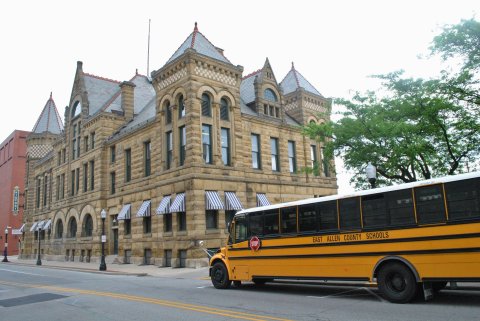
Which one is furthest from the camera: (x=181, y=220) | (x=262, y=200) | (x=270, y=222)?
(x=262, y=200)

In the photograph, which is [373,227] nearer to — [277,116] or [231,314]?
[231,314]

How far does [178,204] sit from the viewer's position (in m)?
25.7

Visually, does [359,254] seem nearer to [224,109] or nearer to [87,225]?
[224,109]

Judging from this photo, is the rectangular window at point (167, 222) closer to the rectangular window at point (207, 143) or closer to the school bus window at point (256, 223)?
the rectangular window at point (207, 143)

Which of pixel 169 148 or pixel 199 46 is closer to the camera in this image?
pixel 169 148

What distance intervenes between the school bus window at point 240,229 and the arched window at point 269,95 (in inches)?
754

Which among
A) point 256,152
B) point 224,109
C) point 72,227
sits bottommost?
point 72,227

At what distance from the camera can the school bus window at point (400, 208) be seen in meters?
10.8

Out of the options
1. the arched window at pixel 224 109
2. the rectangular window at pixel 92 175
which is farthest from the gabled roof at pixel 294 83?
the rectangular window at pixel 92 175

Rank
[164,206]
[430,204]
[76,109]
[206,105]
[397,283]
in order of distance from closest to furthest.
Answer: [430,204] < [397,283] < [164,206] < [206,105] < [76,109]

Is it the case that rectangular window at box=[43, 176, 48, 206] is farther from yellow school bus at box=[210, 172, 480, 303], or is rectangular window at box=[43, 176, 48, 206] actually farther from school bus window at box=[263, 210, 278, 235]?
school bus window at box=[263, 210, 278, 235]

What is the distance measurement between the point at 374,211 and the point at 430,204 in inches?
62.3

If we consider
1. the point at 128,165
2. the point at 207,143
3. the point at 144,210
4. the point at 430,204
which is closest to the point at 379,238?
the point at 430,204

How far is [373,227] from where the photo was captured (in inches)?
451
